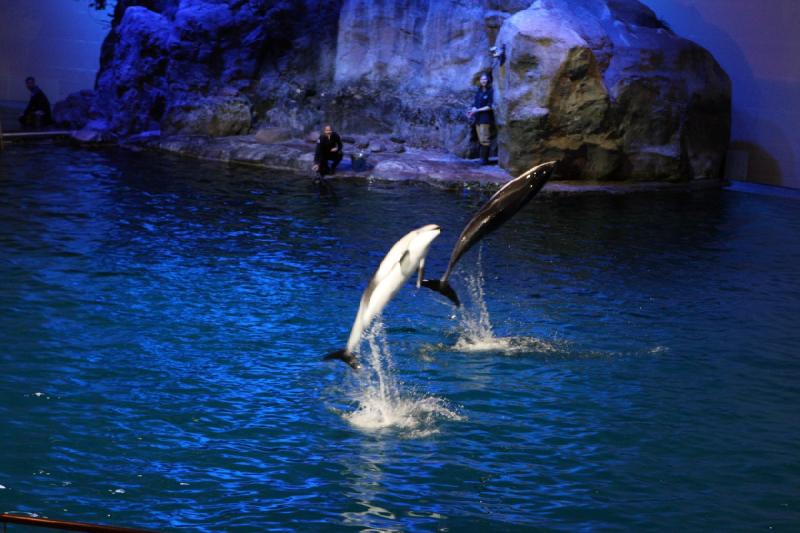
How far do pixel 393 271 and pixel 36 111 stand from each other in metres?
17.6

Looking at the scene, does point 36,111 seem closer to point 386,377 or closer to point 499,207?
point 499,207

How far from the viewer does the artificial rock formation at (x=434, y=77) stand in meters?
15.2

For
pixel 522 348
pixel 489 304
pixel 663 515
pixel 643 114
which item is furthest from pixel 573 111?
pixel 663 515

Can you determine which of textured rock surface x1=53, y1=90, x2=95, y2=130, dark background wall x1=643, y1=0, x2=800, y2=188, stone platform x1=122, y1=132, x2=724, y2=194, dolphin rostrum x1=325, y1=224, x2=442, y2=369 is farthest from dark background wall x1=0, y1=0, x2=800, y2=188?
dolphin rostrum x1=325, y1=224, x2=442, y2=369

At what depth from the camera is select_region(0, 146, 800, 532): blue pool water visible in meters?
4.98

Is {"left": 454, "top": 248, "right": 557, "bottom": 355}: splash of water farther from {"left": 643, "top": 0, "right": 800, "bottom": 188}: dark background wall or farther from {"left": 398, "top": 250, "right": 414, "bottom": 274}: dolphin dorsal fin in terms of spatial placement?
{"left": 643, "top": 0, "right": 800, "bottom": 188}: dark background wall

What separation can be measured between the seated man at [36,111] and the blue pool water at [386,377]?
365 inches

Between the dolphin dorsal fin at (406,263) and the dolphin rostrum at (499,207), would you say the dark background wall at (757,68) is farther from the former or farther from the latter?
the dolphin dorsal fin at (406,263)

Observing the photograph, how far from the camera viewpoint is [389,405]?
6.32m

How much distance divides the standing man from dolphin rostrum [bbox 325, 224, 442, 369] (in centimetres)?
1049

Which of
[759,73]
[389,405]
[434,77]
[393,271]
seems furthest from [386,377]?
[759,73]

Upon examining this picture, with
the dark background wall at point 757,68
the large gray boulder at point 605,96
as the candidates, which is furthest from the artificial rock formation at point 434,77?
the dark background wall at point 757,68

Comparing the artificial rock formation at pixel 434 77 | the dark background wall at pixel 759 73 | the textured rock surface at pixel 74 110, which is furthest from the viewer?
the textured rock surface at pixel 74 110

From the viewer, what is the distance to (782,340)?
7.96 m
